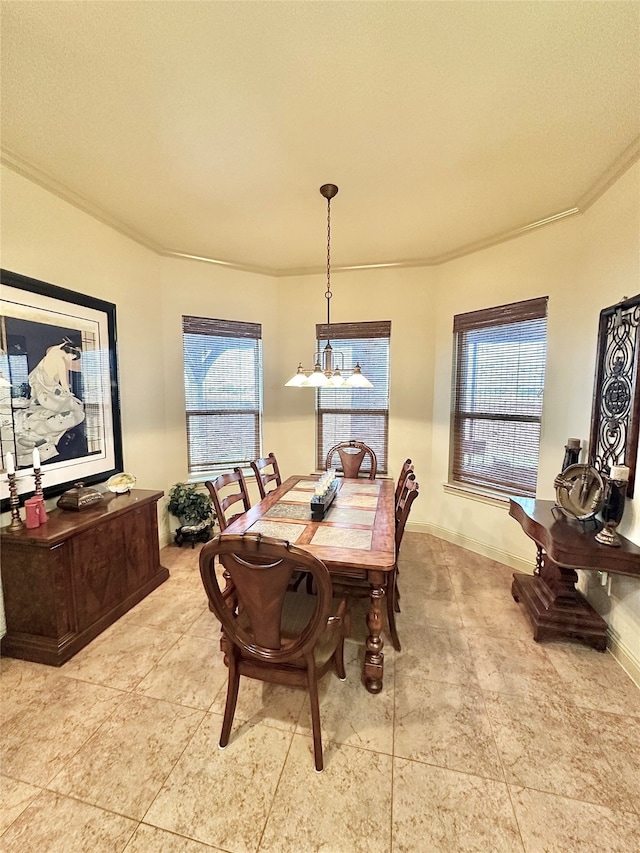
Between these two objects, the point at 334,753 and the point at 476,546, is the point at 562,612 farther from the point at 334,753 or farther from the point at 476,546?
the point at 334,753

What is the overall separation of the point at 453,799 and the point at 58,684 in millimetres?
1973

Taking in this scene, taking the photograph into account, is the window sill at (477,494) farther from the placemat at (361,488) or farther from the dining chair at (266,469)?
the dining chair at (266,469)

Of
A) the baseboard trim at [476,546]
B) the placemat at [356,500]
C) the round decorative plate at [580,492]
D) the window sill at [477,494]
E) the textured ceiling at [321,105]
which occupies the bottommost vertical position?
the baseboard trim at [476,546]

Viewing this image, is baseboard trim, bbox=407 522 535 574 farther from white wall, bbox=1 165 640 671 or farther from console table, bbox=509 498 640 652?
console table, bbox=509 498 640 652

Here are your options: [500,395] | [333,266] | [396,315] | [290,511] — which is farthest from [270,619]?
[333,266]

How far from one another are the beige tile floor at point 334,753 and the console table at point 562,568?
0.41ft

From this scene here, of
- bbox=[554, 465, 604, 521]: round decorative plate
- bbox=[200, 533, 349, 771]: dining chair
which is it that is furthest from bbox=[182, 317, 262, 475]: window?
bbox=[554, 465, 604, 521]: round decorative plate

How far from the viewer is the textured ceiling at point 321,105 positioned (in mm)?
1257

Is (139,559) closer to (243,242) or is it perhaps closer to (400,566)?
(400,566)

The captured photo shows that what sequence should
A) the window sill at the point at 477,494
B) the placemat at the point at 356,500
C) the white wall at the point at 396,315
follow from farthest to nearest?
the window sill at the point at 477,494, the placemat at the point at 356,500, the white wall at the point at 396,315

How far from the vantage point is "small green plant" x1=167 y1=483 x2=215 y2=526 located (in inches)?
131

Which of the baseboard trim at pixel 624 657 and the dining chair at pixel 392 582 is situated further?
the dining chair at pixel 392 582

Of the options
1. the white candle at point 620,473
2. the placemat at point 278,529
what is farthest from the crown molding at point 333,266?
the placemat at point 278,529

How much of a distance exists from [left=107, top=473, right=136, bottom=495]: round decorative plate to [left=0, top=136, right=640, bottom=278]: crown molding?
1980mm
